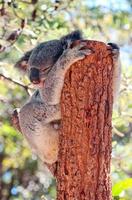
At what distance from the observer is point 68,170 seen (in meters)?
2.63

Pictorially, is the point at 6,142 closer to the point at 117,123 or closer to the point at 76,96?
the point at 117,123

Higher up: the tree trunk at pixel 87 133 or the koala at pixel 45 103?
the koala at pixel 45 103

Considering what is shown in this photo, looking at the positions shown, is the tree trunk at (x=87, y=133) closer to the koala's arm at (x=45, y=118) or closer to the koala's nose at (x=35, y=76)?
the koala's arm at (x=45, y=118)

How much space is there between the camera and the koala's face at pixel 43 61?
10.3 ft

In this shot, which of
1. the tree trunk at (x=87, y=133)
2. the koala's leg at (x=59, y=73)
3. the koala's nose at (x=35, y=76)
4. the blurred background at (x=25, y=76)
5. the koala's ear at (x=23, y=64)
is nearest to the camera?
the tree trunk at (x=87, y=133)

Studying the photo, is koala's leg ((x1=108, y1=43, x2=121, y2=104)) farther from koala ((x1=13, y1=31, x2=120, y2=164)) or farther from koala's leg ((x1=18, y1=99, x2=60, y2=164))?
koala's leg ((x1=18, y1=99, x2=60, y2=164))

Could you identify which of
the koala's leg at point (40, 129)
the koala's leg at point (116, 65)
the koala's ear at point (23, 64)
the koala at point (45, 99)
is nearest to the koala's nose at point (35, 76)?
the koala at point (45, 99)

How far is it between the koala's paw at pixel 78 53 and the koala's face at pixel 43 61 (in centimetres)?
33

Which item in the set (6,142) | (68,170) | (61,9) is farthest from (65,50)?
(6,142)

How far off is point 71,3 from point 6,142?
2920 mm

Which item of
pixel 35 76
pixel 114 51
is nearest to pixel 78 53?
pixel 114 51

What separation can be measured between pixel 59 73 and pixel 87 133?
1.22 feet

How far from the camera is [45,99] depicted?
3.13 meters

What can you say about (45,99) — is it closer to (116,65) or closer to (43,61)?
(43,61)
